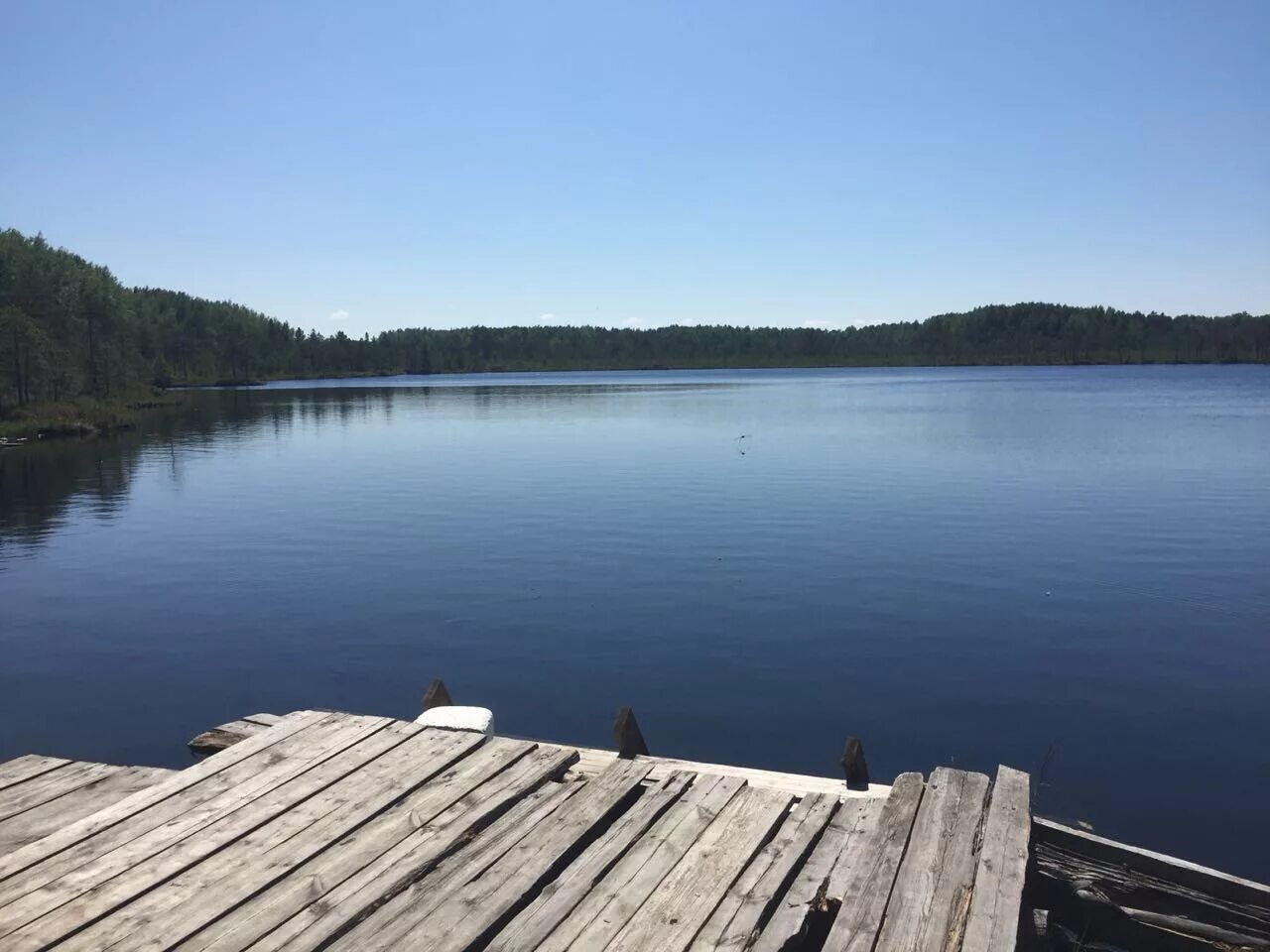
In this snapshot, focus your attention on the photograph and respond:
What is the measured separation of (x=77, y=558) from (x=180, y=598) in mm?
7465

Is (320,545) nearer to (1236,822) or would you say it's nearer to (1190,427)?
(1236,822)

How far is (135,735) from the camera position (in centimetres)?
1334

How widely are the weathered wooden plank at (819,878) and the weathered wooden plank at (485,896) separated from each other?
52.0 inches

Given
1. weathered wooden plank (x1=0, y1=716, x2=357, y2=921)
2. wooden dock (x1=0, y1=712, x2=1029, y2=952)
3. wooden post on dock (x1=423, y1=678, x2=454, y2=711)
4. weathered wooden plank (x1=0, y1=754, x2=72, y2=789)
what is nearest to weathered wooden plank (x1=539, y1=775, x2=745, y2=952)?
wooden dock (x1=0, y1=712, x2=1029, y2=952)

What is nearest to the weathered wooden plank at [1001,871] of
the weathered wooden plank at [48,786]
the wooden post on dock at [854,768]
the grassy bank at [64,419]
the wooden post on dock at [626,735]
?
the wooden post on dock at [854,768]

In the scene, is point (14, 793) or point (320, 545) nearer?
point (14, 793)

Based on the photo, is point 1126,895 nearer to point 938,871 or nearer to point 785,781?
point 938,871

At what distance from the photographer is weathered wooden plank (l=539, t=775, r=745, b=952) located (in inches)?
181

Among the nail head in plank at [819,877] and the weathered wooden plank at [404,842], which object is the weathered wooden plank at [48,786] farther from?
the nail head in plank at [819,877]

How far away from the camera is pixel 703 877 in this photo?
5.15 metres

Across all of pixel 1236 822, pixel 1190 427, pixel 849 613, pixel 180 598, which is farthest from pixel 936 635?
pixel 1190 427

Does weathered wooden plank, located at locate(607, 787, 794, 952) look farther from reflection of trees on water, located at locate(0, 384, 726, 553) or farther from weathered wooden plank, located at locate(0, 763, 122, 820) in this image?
reflection of trees on water, located at locate(0, 384, 726, 553)

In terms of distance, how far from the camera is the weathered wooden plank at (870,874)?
4621 mm

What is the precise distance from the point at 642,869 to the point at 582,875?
0.36 metres
